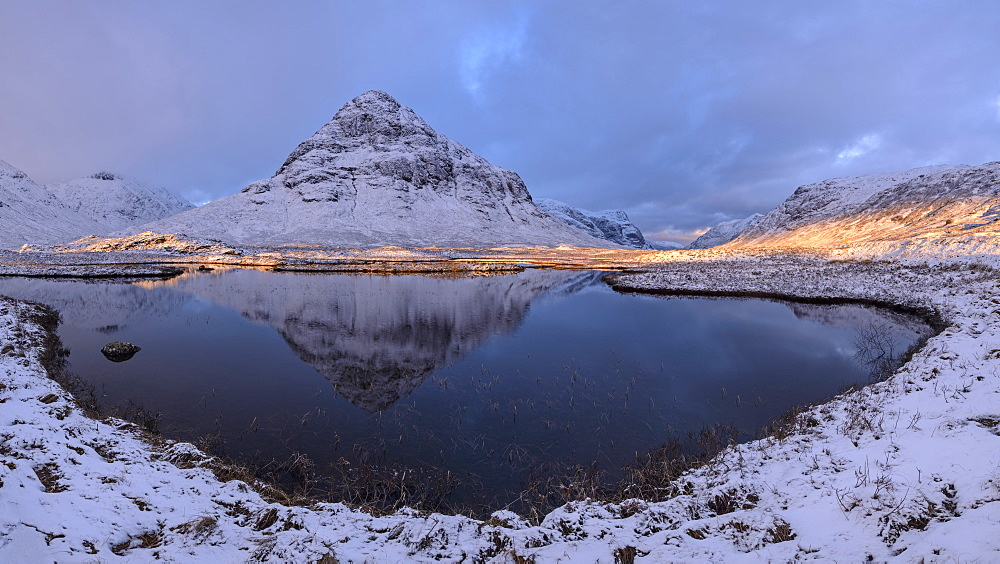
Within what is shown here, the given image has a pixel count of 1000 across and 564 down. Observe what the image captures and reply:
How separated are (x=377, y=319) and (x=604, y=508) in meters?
19.7

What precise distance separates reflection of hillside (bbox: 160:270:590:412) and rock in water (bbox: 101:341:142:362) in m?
5.68

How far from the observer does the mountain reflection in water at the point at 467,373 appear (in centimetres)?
996

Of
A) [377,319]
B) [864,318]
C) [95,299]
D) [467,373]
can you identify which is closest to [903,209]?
[864,318]

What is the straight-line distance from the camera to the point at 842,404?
407 inches

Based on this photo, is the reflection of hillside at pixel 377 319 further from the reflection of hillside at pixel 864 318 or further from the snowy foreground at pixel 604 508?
the reflection of hillside at pixel 864 318

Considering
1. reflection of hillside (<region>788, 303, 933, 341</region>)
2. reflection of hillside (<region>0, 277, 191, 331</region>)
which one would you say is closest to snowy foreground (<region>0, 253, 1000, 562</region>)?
reflection of hillside (<region>788, 303, 933, 341</region>)

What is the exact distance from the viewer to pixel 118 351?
53.7 ft

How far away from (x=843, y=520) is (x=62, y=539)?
955cm

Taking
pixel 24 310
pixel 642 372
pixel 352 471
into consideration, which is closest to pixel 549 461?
pixel 352 471

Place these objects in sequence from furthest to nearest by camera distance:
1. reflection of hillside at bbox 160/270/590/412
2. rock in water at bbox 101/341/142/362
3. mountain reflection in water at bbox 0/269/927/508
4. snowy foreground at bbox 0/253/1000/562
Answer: rock in water at bbox 101/341/142/362 < reflection of hillside at bbox 160/270/590/412 < mountain reflection in water at bbox 0/269/927/508 < snowy foreground at bbox 0/253/1000/562

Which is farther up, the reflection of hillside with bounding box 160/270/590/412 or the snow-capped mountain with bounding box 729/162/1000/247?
the snow-capped mountain with bounding box 729/162/1000/247

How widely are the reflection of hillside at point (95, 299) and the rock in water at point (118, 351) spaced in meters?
6.32

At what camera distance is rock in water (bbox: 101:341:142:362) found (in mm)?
16047

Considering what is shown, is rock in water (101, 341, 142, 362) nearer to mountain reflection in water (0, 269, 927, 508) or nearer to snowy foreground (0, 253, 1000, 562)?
mountain reflection in water (0, 269, 927, 508)
